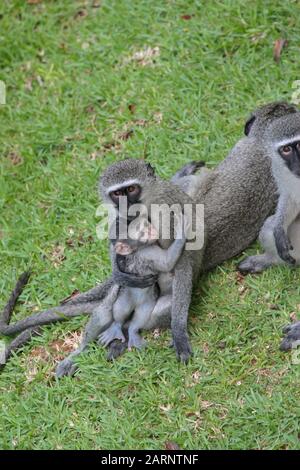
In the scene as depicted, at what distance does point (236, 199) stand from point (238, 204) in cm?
4

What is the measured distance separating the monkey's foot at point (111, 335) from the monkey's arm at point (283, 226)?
118 cm

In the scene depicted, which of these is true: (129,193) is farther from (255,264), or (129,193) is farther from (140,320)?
(255,264)

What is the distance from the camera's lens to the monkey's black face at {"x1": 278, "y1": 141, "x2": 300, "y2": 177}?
6.38m

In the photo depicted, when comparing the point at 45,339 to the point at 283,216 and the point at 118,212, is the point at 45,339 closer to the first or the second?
the point at 118,212

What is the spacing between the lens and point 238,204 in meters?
6.87

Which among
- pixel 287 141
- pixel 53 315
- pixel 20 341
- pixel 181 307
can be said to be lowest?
pixel 20 341

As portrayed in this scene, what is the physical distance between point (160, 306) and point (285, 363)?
0.94 meters

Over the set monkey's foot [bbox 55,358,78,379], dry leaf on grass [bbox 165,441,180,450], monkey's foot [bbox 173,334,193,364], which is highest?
monkey's foot [bbox 173,334,193,364]

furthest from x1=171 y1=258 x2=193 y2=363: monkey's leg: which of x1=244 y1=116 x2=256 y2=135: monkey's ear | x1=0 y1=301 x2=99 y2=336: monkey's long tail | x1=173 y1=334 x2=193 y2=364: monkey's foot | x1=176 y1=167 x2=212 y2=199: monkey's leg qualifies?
x1=244 y1=116 x2=256 y2=135: monkey's ear

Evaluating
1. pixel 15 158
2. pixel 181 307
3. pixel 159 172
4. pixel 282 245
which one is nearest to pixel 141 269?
pixel 181 307

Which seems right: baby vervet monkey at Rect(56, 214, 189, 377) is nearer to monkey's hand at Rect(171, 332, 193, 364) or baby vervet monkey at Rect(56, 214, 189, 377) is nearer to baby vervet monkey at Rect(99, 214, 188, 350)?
baby vervet monkey at Rect(99, 214, 188, 350)

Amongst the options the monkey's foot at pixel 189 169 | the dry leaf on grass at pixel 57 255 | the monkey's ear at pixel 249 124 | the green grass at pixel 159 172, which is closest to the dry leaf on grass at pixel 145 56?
the green grass at pixel 159 172

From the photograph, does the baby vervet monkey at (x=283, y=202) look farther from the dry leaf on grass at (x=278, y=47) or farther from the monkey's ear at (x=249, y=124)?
the dry leaf on grass at (x=278, y=47)
